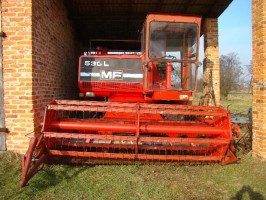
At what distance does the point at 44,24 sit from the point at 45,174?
11.1 ft

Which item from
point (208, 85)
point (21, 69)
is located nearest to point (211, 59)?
point (208, 85)

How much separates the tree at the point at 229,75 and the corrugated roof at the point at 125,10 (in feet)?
73.4

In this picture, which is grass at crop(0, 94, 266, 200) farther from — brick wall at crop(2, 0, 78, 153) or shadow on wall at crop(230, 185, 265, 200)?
brick wall at crop(2, 0, 78, 153)

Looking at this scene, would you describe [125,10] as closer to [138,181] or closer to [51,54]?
[51,54]

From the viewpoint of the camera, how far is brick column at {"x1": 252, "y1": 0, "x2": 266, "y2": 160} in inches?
218

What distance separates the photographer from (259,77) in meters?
5.70

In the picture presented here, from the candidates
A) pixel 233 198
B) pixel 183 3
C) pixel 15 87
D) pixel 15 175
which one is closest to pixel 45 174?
pixel 15 175

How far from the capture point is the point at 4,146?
18.1ft

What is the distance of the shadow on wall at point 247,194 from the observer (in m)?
4.12

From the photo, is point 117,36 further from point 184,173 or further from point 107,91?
point 184,173

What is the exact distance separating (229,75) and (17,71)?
29.5 meters

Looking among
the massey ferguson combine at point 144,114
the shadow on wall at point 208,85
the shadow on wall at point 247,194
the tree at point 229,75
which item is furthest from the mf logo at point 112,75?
the tree at point 229,75

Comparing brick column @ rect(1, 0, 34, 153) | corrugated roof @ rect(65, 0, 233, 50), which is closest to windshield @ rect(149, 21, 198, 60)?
corrugated roof @ rect(65, 0, 233, 50)

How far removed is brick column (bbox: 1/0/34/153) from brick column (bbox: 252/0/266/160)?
4.46 m
